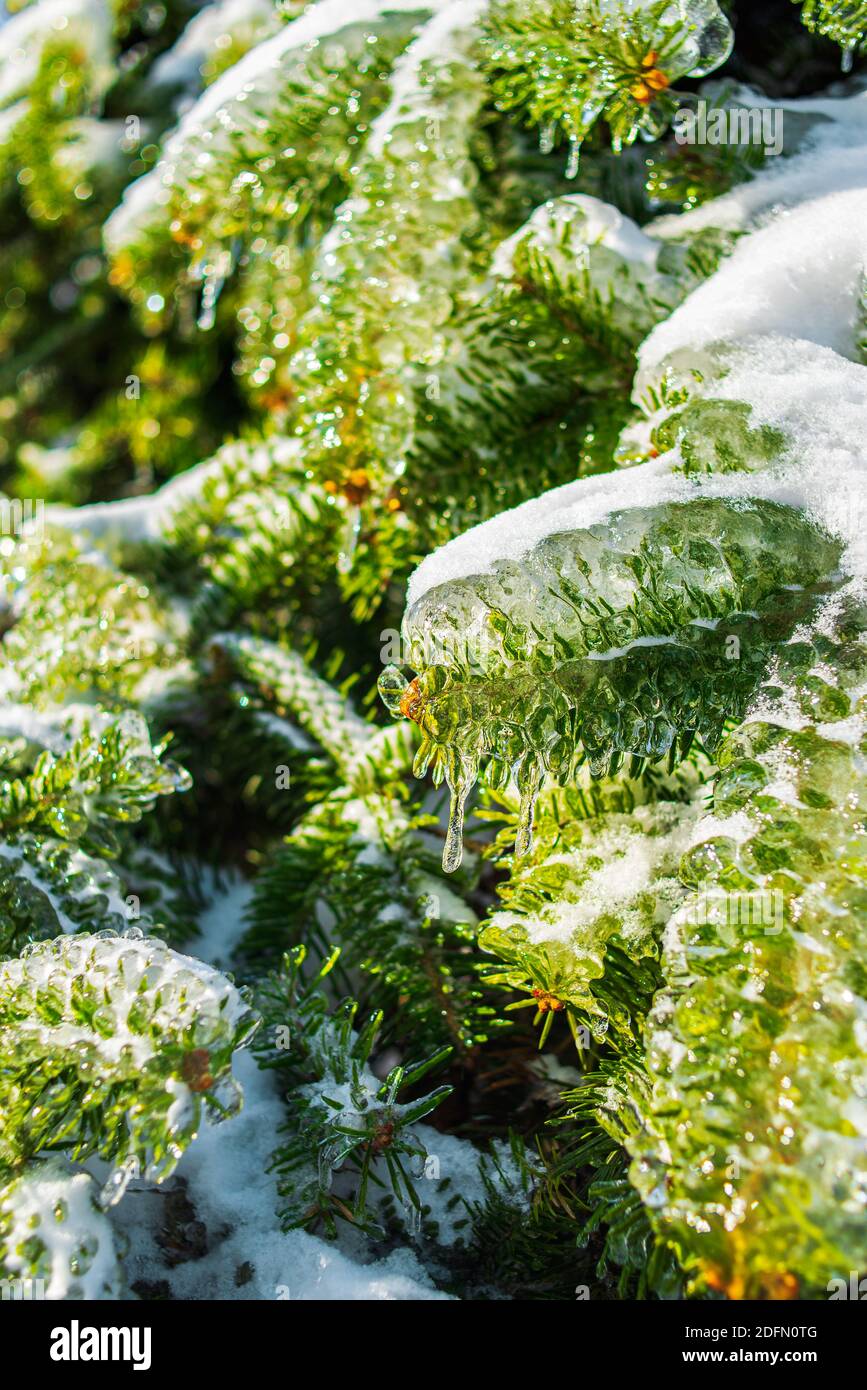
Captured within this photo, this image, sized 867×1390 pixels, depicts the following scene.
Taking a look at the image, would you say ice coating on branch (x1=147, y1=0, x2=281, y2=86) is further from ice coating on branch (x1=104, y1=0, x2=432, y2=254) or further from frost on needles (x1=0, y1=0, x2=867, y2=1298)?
ice coating on branch (x1=104, y1=0, x2=432, y2=254)

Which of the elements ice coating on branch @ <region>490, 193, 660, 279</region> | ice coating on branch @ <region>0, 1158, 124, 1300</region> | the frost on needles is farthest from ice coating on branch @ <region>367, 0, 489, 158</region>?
ice coating on branch @ <region>0, 1158, 124, 1300</region>

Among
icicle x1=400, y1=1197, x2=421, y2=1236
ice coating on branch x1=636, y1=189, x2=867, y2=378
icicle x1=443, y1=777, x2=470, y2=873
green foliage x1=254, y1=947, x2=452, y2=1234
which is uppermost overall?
ice coating on branch x1=636, y1=189, x2=867, y2=378

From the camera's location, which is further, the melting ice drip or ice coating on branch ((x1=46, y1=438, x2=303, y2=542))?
ice coating on branch ((x1=46, y1=438, x2=303, y2=542))

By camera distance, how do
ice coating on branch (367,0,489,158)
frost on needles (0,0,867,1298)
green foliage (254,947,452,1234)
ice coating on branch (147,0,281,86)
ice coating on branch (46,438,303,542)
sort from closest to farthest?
1. frost on needles (0,0,867,1298)
2. green foliage (254,947,452,1234)
3. ice coating on branch (367,0,489,158)
4. ice coating on branch (46,438,303,542)
5. ice coating on branch (147,0,281,86)

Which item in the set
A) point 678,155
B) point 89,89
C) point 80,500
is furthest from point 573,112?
point 80,500

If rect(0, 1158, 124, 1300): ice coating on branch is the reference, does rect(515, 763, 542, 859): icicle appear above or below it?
above

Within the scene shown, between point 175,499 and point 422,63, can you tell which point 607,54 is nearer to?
point 422,63

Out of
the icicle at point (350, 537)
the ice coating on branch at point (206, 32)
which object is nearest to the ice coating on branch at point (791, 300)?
the icicle at point (350, 537)
